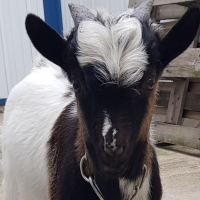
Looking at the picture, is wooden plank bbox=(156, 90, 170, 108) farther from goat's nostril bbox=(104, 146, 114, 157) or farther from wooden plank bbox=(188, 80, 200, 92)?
goat's nostril bbox=(104, 146, 114, 157)

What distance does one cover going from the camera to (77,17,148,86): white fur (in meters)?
1.79

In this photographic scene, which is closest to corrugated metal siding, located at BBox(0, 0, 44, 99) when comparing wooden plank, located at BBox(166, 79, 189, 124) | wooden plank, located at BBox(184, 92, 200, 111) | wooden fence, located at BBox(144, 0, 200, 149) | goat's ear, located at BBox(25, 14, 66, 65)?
wooden fence, located at BBox(144, 0, 200, 149)

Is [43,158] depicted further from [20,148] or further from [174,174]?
[174,174]

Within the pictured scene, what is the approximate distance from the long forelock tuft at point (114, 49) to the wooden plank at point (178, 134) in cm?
333

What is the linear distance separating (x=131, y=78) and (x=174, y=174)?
2.90 m

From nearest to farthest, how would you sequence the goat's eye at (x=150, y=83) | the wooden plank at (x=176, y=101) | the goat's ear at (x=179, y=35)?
the goat's eye at (x=150, y=83) < the goat's ear at (x=179, y=35) < the wooden plank at (x=176, y=101)

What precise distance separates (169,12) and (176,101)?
54.7 inches

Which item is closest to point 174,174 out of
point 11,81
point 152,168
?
point 152,168

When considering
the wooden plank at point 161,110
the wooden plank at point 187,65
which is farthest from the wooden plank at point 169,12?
the wooden plank at point 161,110

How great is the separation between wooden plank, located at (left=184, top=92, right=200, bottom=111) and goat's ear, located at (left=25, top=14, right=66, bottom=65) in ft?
11.3

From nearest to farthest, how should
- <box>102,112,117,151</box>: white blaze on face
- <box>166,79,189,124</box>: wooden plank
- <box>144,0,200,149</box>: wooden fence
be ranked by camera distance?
1. <box>102,112,117,151</box>: white blaze on face
2. <box>144,0,200,149</box>: wooden fence
3. <box>166,79,189,124</box>: wooden plank

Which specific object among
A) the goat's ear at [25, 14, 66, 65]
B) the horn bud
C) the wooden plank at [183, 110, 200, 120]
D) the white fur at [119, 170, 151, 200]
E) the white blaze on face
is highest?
the horn bud

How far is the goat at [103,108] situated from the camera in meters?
1.75

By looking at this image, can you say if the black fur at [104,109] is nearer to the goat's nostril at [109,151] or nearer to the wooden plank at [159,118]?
the goat's nostril at [109,151]
